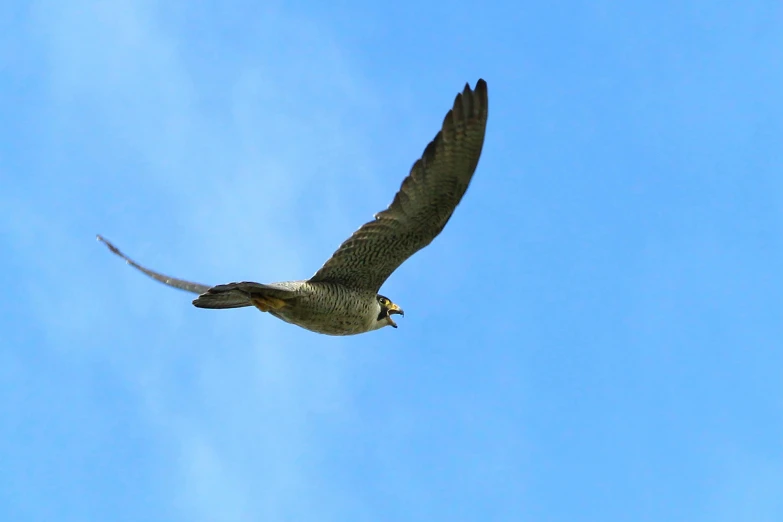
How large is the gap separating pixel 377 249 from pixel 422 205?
2.81 ft

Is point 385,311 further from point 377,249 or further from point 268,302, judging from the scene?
point 268,302

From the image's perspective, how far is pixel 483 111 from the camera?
39.1ft

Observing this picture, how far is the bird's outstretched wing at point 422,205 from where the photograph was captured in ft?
39.1

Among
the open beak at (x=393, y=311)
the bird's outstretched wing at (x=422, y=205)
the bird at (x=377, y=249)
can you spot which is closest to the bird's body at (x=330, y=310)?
the bird at (x=377, y=249)

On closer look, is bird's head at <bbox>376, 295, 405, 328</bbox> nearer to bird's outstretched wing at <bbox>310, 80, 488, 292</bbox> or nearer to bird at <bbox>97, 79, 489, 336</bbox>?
bird at <bbox>97, 79, 489, 336</bbox>

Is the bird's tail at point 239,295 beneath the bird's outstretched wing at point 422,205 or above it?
beneath

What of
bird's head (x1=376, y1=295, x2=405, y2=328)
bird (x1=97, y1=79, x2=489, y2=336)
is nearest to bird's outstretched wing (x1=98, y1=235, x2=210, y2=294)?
bird (x1=97, y1=79, x2=489, y2=336)

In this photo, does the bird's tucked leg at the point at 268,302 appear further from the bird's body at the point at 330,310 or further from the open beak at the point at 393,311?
the open beak at the point at 393,311

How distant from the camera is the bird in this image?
39.1ft

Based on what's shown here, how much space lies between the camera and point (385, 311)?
13672 mm

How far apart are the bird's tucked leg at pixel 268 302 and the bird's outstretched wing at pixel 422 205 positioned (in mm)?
571

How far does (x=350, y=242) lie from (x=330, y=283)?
0.66 metres

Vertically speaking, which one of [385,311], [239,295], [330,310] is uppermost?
[385,311]

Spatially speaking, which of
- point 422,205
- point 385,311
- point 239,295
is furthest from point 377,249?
point 239,295
